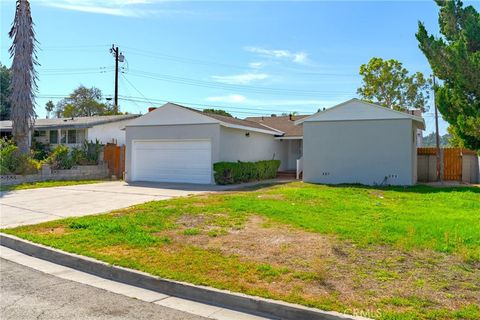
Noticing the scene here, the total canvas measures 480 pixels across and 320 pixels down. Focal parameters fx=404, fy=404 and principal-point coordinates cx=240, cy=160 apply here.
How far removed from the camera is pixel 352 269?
5.33 meters

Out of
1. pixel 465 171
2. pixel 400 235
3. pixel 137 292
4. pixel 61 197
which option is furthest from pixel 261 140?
pixel 137 292

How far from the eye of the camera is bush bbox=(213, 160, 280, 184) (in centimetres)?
1788

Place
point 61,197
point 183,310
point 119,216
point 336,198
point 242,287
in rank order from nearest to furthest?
point 183,310 < point 242,287 < point 119,216 < point 336,198 < point 61,197

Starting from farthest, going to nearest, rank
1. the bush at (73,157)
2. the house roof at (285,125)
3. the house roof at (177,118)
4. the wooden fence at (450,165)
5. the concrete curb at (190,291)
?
1. the house roof at (285,125)
2. the bush at (73,157)
3. the wooden fence at (450,165)
4. the house roof at (177,118)
5. the concrete curb at (190,291)

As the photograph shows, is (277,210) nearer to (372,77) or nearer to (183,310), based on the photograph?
(183,310)

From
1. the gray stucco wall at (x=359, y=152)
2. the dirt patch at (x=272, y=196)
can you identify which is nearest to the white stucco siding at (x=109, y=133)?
the gray stucco wall at (x=359, y=152)

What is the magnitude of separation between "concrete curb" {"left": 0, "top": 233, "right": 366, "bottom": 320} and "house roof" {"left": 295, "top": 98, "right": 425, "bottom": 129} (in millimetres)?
14028

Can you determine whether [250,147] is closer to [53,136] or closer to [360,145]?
[360,145]

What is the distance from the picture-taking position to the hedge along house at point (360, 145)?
56.2 feet

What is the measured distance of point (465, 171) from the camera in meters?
20.5

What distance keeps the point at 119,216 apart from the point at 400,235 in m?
5.99

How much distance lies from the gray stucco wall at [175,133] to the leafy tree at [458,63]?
11.4 metres

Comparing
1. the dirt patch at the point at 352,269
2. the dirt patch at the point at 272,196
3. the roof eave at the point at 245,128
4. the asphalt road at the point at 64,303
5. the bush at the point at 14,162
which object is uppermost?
the roof eave at the point at 245,128

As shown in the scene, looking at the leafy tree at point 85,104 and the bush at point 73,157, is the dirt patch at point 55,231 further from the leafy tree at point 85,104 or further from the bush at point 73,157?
the leafy tree at point 85,104
